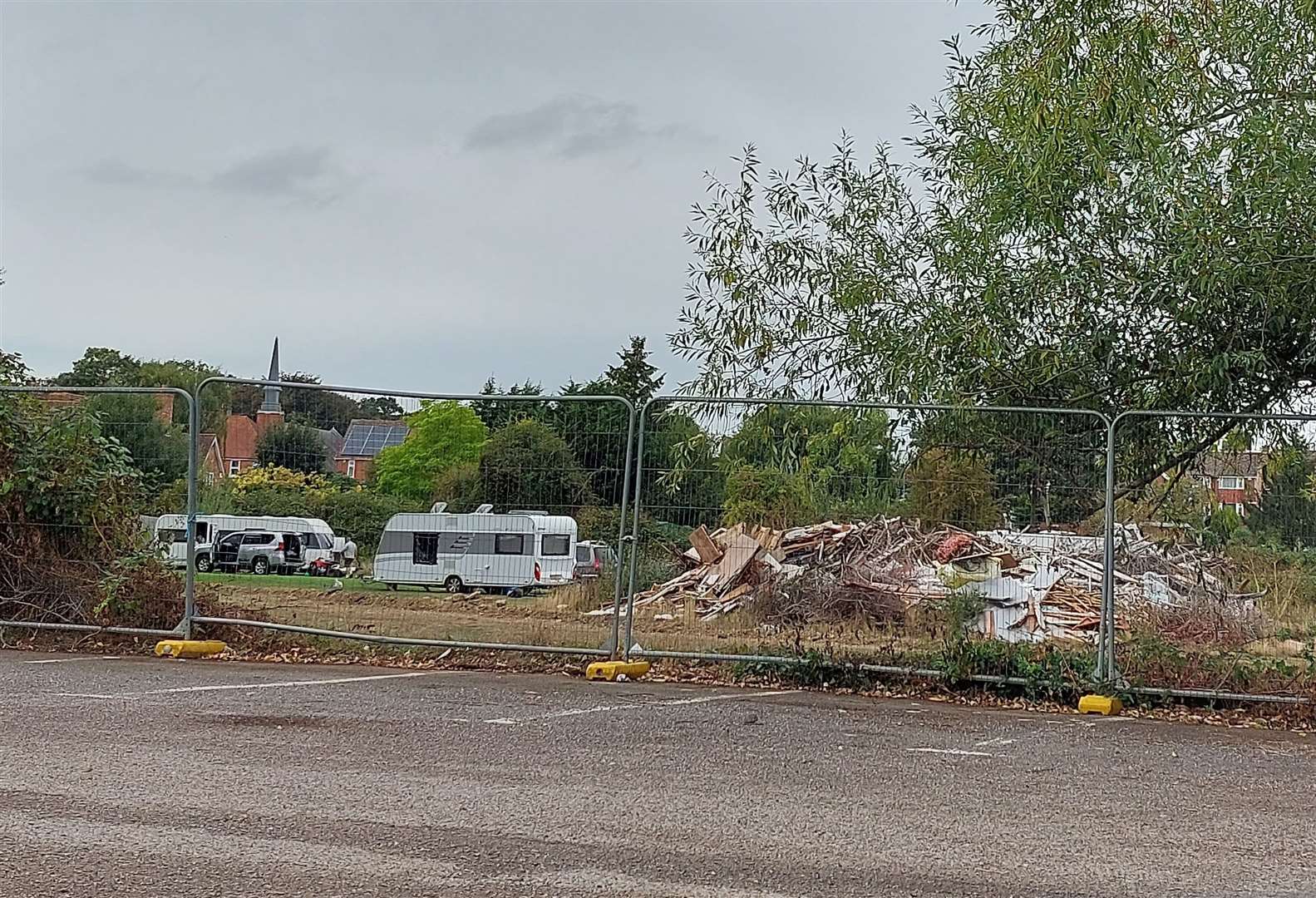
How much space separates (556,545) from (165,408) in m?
3.54

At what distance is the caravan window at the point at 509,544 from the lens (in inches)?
402

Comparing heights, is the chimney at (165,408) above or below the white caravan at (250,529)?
above

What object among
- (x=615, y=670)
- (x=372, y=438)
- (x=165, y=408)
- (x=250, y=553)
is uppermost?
(x=165, y=408)

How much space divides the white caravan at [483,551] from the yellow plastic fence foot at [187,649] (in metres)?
1.55

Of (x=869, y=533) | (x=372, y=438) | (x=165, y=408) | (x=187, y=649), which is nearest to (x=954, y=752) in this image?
(x=869, y=533)

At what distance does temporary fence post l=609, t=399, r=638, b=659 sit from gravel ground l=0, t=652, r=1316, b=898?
3.35ft

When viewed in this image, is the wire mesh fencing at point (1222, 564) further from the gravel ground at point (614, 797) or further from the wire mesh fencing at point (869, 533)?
the gravel ground at point (614, 797)

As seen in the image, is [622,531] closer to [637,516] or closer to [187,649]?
[637,516]

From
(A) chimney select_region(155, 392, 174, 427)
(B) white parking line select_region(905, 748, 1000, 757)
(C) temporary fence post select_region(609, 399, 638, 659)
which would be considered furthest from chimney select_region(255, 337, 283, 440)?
(B) white parking line select_region(905, 748, 1000, 757)

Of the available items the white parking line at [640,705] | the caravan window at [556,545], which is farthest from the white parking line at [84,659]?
the white parking line at [640,705]

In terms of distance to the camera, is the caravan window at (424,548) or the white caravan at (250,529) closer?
the caravan window at (424,548)

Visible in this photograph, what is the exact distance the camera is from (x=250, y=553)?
1092 cm

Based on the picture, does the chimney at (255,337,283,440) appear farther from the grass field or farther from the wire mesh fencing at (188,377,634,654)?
the grass field

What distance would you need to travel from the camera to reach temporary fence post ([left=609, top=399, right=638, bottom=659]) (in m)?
10.0
